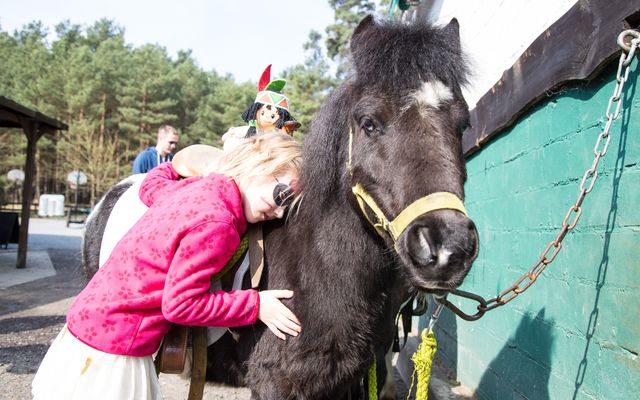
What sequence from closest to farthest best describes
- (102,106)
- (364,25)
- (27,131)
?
1. (364,25)
2. (27,131)
3. (102,106)

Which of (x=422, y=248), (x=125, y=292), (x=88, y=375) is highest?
(x=422, y=248)

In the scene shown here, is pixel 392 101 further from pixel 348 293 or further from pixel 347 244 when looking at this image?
pixel 348 293

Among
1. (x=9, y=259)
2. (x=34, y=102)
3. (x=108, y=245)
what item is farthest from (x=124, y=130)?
(x=108, y=245)

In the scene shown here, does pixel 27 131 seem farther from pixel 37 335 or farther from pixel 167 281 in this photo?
pixel 167 281

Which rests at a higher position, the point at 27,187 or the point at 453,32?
the point at 453,32

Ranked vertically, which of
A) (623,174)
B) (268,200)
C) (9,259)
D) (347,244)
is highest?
(623,174)

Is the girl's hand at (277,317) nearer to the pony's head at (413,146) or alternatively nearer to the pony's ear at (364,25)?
the pony's head at (413,146)

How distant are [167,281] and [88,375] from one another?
0.55 m

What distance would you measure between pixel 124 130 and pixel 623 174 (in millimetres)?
45923

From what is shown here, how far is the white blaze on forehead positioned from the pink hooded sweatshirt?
0.90 metres

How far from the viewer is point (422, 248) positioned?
1.57m

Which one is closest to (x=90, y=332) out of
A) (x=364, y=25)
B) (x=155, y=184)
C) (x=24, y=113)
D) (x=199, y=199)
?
(x=199, y=199)

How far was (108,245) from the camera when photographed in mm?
2855

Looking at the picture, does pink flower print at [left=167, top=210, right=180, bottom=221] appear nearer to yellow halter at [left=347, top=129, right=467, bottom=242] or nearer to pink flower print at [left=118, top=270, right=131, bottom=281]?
pink flower print at [left=118, top=270, right=131, bottom=281]
